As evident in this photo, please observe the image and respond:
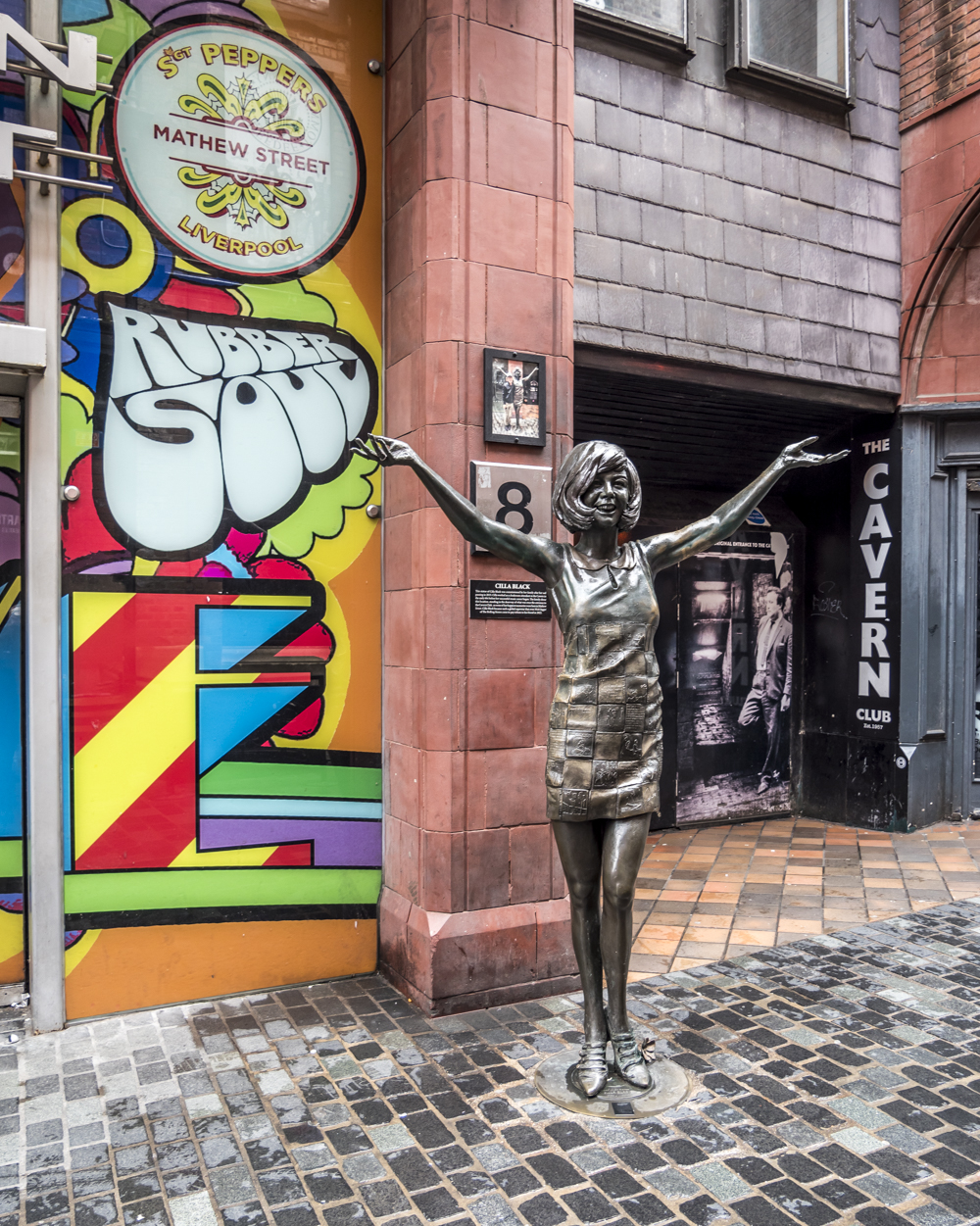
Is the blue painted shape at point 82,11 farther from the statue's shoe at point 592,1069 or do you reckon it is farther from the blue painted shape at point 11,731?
the statue's shoe at point 592,1069

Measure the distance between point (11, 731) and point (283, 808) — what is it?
129cm

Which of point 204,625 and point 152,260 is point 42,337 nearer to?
point 152,260

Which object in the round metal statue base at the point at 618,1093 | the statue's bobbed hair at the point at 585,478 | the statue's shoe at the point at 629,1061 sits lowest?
the round metal statue base at the point at 618,1093

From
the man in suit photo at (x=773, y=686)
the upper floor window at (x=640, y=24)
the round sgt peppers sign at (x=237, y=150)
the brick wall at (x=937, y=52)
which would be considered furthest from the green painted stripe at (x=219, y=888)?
the brick wall at (x=937, y=52)

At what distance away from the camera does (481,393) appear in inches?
162

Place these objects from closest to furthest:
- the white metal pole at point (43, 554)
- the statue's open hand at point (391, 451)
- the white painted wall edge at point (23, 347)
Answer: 1. the statue's open hand at point (391, 451)
2. the white painted wall edge at point (23, 347)
3. the white metal pole at point (43, 554)

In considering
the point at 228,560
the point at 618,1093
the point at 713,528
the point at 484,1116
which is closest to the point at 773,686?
the point at 713,528

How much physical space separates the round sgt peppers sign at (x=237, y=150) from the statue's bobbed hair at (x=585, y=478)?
1.95 m

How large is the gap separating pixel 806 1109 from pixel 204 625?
311 cm

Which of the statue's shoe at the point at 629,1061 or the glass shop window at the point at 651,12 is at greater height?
the glass shop window at the point at 651,12

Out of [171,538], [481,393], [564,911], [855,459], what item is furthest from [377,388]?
[855,459]

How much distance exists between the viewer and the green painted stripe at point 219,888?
391 centimetres

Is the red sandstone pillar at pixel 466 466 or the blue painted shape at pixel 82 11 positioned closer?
the blue painted shape at pixel 82 11

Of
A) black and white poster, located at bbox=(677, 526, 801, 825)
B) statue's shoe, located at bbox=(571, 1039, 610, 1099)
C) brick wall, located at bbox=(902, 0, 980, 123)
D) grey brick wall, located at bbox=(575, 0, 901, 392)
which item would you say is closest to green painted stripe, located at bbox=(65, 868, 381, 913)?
statue's shoe, located at bbox=(571, 1039, 610, 1099)
